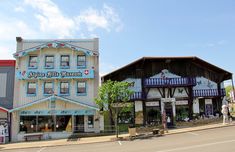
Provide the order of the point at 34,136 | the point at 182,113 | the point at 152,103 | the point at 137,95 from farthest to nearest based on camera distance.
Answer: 1. the point at 182,113
2. the point at 152,103
3. the point at 137,95
4. the point at 34,136

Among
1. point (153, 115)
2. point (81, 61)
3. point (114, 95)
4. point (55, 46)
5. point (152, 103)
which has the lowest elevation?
point (153, 115)

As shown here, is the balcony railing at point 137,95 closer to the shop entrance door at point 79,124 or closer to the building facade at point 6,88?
the shop entrance door at point 79,124

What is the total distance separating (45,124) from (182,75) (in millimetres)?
16065

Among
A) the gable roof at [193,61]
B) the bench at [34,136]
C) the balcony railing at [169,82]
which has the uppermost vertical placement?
the gable roof at [193,61]

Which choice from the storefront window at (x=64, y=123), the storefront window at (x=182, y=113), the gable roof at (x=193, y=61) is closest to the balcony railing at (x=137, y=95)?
the gable roof at (x=193, y=61)

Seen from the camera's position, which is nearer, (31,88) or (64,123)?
(64,123)

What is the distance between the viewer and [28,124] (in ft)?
79.0

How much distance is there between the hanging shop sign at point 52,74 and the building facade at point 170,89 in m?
2.42

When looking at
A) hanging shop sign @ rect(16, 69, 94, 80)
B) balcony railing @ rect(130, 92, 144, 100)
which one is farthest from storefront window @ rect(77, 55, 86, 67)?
balcony railing @ rect(130, 92, 144, 100)

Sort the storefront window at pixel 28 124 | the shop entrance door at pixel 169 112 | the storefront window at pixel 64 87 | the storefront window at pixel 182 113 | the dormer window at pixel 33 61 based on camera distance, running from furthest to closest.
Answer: the storefront window at pixel 182 113 → the shop entrance door at pixel 169 112 → the dormer window at pixel 33 61 → the storefront window at pixel 64 87 → the storefront window at pixel 28 124

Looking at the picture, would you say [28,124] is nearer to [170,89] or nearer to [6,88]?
[6,88]

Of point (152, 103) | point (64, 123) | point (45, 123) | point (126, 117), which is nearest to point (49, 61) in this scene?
point (45, 123)

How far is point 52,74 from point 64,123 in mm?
5249

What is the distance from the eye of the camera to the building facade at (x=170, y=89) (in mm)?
25703
